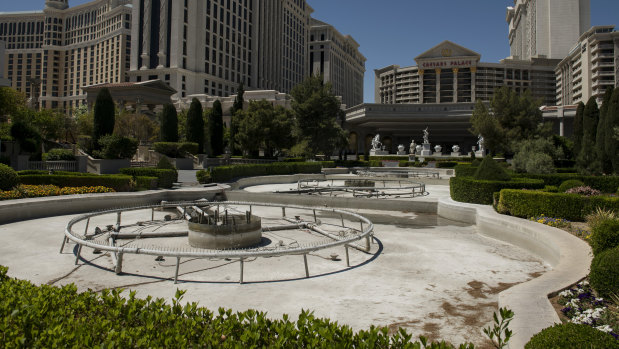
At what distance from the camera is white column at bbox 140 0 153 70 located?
9338cm

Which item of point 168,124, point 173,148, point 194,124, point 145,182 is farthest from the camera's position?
point 194,124

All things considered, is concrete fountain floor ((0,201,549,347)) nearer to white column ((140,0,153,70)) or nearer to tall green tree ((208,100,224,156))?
tall green tree ((208,100,224,156))

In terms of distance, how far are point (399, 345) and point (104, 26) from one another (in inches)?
6801

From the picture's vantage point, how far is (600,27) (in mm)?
95875

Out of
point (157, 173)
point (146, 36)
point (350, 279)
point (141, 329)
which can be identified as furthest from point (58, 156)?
point (146, 36)

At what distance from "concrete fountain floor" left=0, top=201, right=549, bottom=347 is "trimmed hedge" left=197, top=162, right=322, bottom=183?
50.2ft

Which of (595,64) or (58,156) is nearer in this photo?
(58,156)

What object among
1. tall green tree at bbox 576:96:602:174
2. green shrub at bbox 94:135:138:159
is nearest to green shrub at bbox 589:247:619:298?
tall green tree at bbox 576:96:602:174

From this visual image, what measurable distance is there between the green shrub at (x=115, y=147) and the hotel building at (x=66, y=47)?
388 feet

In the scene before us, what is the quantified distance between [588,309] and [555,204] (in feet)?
30.2

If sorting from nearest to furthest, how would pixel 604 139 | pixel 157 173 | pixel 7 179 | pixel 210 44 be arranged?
pixel 7 179 → pixel 157 173 → pixel 604 139 → pixel 210 44

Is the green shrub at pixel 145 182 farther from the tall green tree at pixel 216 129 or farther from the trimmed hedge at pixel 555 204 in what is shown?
the tall green tree at pixel 216 129

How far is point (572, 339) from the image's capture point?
3.48m

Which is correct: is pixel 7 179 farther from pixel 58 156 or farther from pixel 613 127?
pixel 613 127
